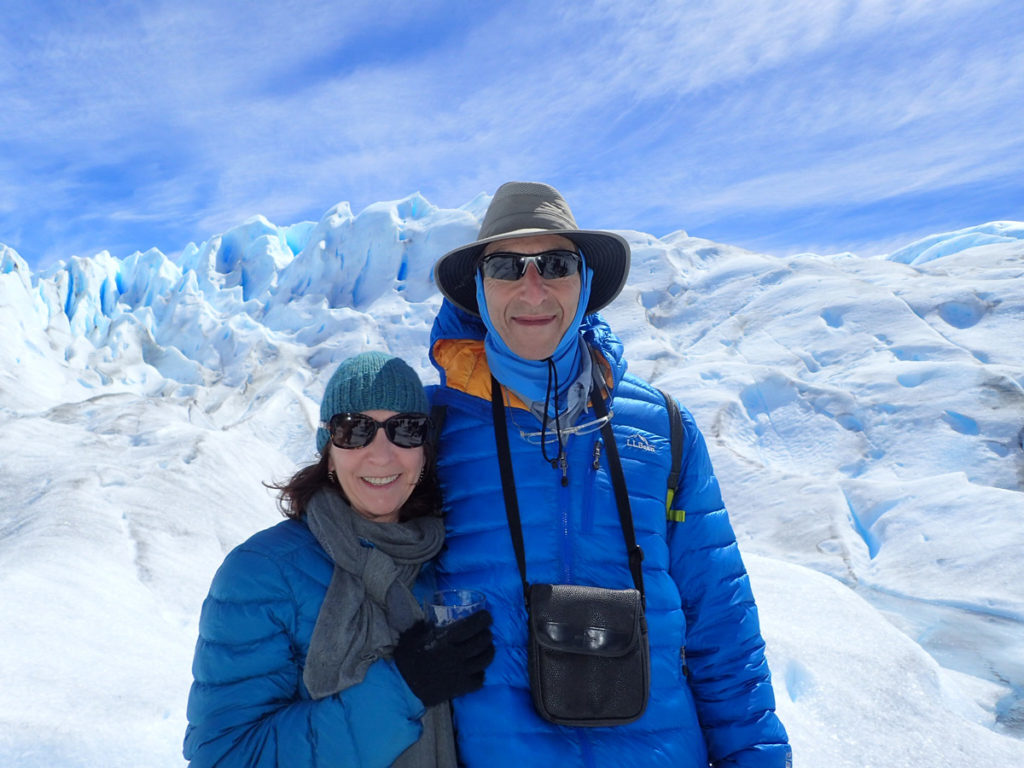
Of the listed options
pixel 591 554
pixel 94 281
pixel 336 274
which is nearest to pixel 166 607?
pixel 591 554

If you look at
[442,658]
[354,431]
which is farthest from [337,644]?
[354,431]

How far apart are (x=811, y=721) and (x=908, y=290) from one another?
48.0 feet

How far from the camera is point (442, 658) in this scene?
1395 millimetres

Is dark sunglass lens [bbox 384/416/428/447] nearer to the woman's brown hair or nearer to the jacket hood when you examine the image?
the woman's brown hair

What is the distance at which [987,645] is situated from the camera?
6035mm

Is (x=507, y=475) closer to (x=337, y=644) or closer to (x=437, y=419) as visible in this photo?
(x=437, y=419)

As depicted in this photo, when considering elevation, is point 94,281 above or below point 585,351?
above

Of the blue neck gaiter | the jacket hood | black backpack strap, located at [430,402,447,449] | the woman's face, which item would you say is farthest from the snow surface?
Result: the blue neck gaiter

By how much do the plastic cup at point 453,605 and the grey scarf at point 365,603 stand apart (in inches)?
2.5

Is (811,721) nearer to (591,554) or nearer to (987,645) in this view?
(591,554)

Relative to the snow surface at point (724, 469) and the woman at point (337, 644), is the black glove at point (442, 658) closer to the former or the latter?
the woman at point (337, 644)

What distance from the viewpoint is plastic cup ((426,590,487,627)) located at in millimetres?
1446

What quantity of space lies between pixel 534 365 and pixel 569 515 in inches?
15.8

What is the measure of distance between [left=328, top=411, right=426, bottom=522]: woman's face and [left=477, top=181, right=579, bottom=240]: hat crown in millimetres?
606
